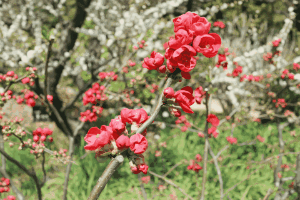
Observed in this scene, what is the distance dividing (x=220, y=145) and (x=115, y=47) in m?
2.96

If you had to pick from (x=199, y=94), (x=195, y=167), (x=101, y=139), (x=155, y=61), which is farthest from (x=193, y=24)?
(x=195, y=167)

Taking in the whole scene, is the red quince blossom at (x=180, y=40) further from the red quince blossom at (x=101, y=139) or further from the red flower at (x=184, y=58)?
the red quince blossom at (x=101, y=139)

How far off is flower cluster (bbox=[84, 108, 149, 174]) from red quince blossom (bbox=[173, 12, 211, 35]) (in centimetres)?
35

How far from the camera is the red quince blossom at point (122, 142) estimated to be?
679mm

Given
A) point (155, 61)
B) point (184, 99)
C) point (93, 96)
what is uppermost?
point (155, 61)

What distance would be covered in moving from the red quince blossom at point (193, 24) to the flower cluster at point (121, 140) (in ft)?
1.16

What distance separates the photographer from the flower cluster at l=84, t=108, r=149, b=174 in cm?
69

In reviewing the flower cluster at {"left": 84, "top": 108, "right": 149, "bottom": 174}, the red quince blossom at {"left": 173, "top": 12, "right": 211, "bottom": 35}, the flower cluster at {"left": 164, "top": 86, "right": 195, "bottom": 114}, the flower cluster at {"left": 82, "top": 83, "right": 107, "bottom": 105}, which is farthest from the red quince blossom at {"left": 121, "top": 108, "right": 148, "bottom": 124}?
the flower cluster at {"left": 82, "top": 83, "right": 107, "bottom": 105}

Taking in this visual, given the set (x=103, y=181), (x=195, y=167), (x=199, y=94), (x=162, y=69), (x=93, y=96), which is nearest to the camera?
(x=103, y=181)

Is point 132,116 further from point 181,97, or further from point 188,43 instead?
point 188,43

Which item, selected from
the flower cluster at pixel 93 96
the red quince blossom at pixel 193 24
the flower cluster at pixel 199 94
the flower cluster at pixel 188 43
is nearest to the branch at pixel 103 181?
the flower cluster at pixel 188 43

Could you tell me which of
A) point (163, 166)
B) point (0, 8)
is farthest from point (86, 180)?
point (0, 8)

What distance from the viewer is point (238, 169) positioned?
3400 millimetres

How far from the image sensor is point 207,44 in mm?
723
